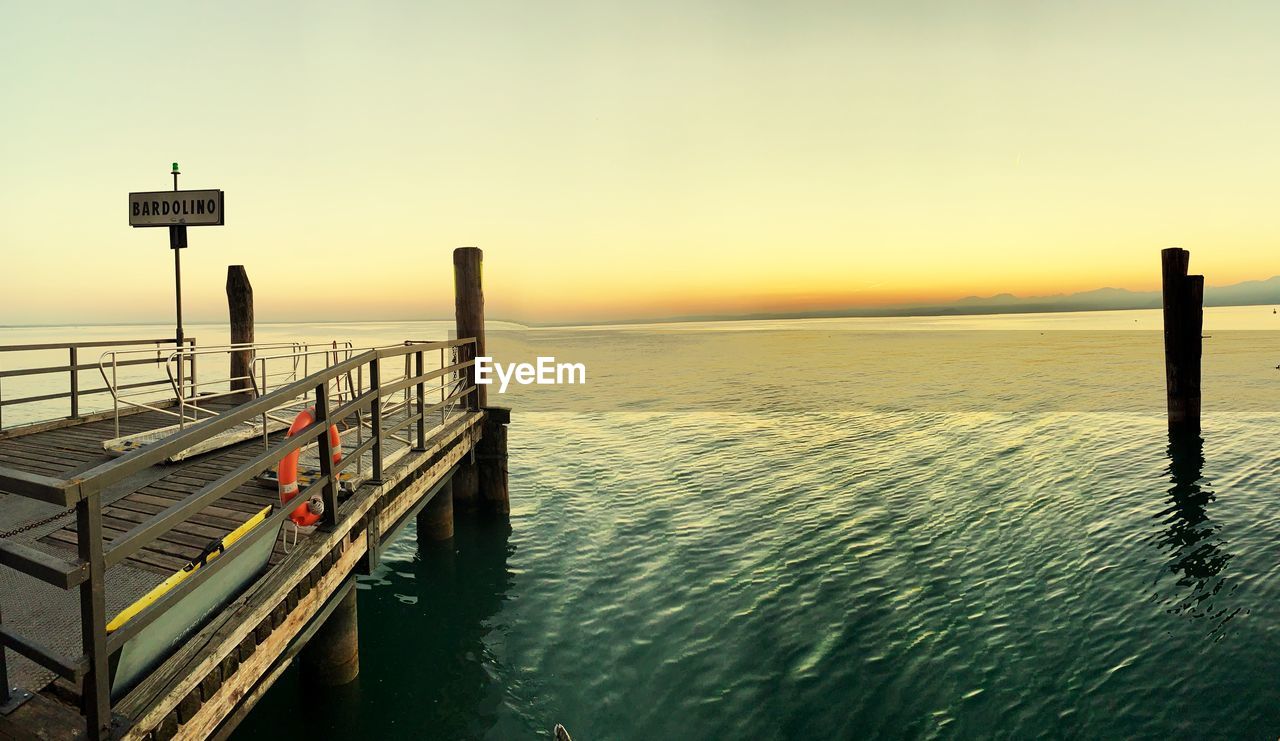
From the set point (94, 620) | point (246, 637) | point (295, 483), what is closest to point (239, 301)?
point (295, 483)

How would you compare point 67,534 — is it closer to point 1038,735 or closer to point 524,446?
point 1038,735

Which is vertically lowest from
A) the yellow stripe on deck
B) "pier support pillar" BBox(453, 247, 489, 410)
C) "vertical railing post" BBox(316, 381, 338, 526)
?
the yellow stripe on deck

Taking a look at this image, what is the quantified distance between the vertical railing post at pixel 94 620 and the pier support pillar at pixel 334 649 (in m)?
3.02

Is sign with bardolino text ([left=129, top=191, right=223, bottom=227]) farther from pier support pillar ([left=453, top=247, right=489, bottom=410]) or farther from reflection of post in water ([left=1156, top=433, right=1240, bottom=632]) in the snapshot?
reflection of post in water ([left=1156, top=433, right=1240, bottom=632])

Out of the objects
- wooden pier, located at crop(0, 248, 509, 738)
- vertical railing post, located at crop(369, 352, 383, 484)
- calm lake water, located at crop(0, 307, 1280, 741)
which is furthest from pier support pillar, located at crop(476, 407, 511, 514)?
vertical railing post, located at crop(369, 352, 383, 484)

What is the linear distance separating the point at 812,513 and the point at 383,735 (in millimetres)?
8023

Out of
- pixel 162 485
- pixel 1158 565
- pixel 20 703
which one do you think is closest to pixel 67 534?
pixel 162 485

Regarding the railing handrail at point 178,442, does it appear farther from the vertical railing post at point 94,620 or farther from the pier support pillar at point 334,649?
the pier support pillar at point 334,649

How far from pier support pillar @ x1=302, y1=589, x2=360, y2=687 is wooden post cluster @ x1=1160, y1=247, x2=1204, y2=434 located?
1848cm

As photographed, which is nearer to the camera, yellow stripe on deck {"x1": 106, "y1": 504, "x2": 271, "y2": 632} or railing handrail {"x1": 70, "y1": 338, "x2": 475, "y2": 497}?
railing handrail {"x1": 70, "y1": 338, "x2": 475, "y2": 497}

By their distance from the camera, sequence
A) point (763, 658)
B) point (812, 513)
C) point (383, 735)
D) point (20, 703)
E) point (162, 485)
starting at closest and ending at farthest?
1. point (20, 703)
2. point (383, 735)
3. point (162, 485)
4. point (763, 658)
5. point (812, 513)

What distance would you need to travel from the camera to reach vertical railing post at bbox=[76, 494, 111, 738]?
2676 mm

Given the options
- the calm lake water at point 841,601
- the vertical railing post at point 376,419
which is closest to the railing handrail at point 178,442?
the vertical railing post at point 376,419

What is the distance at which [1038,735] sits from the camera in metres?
5.52
